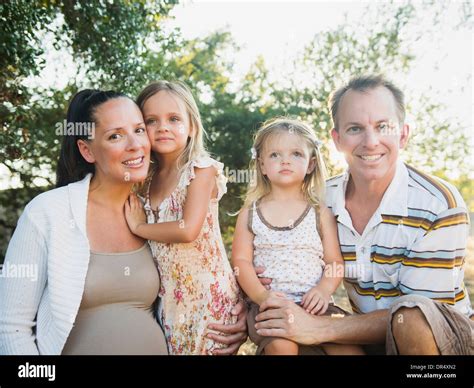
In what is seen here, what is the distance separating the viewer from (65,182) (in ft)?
9.34

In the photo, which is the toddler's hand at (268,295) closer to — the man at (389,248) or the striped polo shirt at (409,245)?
the man at (389,248)

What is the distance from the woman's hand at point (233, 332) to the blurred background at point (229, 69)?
2.80 meters

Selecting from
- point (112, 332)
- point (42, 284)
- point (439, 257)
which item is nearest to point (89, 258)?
point (42, 284)

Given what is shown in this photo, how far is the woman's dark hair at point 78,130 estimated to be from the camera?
271cm

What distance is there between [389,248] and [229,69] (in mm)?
5443

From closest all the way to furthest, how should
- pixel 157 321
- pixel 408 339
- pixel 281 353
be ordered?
pixel 408 339, pixel 281 353, pixel 157 321

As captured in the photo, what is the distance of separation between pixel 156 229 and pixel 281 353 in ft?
2.94

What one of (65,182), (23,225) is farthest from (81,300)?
(65,182)

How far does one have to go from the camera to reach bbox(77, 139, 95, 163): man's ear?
2.75 metres

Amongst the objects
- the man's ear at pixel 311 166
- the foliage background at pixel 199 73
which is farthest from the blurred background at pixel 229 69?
the man's ear at pixel 311 166

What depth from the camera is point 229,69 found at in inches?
302

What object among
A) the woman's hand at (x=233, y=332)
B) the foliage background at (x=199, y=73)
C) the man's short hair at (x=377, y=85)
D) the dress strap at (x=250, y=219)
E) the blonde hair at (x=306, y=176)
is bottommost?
the woman's hand at (x=233, y=332)
